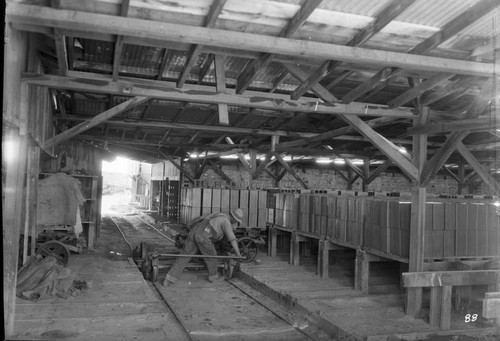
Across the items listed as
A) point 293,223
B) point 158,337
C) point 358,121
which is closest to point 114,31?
point 158,337

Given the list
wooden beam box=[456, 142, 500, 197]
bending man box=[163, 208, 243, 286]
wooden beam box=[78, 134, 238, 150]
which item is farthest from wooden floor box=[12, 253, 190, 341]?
wooden beam box=[78, 134, 238, 150]

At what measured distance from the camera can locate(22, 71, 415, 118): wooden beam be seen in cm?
656

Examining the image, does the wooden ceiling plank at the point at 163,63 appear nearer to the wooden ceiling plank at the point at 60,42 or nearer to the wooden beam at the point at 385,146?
the wooden ceiling plank at the point at 60,42

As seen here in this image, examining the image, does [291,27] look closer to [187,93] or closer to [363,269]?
[187,93]

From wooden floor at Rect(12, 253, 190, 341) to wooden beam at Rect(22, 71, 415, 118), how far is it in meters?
3.33

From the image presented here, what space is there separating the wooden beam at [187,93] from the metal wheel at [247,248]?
236 inches

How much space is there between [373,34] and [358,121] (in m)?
2.80

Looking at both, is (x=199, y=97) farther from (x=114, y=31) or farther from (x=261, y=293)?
(x=261, y=293)

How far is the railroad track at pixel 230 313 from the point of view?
747cm

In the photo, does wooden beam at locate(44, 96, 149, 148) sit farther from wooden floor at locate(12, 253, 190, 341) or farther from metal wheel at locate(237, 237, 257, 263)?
metal wheel at locate(237, 237, 257, 263)

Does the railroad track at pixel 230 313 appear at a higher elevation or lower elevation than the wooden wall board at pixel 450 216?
lower

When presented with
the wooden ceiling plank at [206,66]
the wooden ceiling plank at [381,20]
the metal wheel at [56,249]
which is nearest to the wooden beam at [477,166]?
the wooden ceiling plank at [381,20]

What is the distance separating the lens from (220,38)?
15.5 feet

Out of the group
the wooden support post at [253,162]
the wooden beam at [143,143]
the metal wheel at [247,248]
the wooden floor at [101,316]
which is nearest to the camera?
the wooden floor at [101,316]
